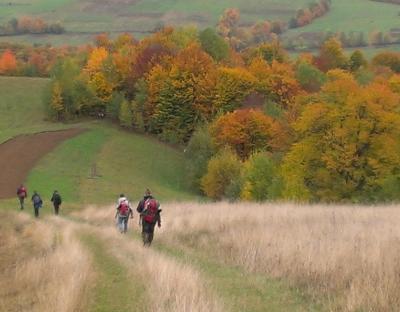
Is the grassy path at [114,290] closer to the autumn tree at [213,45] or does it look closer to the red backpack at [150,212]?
the red backpack at [150,212]

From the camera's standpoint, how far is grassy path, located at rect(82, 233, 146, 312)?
36.1ft

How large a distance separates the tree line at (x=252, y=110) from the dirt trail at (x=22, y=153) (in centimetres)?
1171

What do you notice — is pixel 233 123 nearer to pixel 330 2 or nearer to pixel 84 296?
pixel 84 296

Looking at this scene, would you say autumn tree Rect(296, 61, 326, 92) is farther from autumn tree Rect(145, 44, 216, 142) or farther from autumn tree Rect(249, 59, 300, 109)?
autumn tree Rect(145, 44, 216, 142)

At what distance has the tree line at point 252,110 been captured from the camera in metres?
46.4

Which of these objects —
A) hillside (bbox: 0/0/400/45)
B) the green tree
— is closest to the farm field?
the green tree

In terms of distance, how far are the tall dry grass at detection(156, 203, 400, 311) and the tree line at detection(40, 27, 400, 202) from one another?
23.5 m

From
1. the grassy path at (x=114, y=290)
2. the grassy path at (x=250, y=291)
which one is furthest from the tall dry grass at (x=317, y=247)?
the grassy path at (x=114, y=290)

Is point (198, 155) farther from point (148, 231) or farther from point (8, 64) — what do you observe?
point (8, 64)

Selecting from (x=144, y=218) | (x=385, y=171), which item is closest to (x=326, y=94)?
(x=385, y=171)

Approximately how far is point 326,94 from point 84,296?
138ft

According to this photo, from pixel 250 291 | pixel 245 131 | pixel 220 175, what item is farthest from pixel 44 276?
pixel 245 131

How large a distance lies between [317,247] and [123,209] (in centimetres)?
1160

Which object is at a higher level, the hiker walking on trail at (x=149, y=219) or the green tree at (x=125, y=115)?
the hiker walking on trail at (x=149, y=219)
